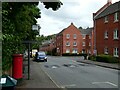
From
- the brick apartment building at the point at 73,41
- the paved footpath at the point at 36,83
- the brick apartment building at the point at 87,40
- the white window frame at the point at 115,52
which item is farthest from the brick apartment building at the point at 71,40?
the paved footpath at the point at 36,83

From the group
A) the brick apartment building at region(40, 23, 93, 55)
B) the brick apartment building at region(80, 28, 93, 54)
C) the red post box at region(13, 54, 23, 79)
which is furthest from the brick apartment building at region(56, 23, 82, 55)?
the red post box at region(13, 54, 23, 79)

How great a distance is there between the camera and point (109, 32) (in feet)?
168

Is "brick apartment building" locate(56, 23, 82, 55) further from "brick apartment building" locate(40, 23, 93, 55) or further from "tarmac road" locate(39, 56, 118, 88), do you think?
"tarmac road" locate(39, 56, 118, 88)

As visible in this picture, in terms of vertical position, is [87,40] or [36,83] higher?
[87,40]

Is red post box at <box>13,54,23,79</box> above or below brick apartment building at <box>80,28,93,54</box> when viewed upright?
below

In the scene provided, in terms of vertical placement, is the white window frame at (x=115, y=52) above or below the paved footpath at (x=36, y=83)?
above

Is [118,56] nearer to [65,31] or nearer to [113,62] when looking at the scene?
[113,62]

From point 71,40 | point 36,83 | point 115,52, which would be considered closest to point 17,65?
point 36,83

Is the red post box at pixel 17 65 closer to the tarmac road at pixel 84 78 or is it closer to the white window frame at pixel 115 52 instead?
the tarmac road at pixel 84 78

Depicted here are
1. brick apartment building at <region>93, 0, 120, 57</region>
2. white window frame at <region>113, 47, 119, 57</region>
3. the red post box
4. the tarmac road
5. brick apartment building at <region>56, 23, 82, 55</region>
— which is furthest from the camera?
brick apartment building at <region>56, 23, 82, 55</region>

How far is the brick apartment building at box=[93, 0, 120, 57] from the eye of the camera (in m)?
48.1

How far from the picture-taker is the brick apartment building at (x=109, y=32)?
48.1m

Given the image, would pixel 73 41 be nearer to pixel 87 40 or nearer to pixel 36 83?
pixel 87 40

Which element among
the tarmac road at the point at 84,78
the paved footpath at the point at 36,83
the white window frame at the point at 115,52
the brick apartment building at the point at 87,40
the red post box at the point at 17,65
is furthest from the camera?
the brick apartment building at the point at 87,40
